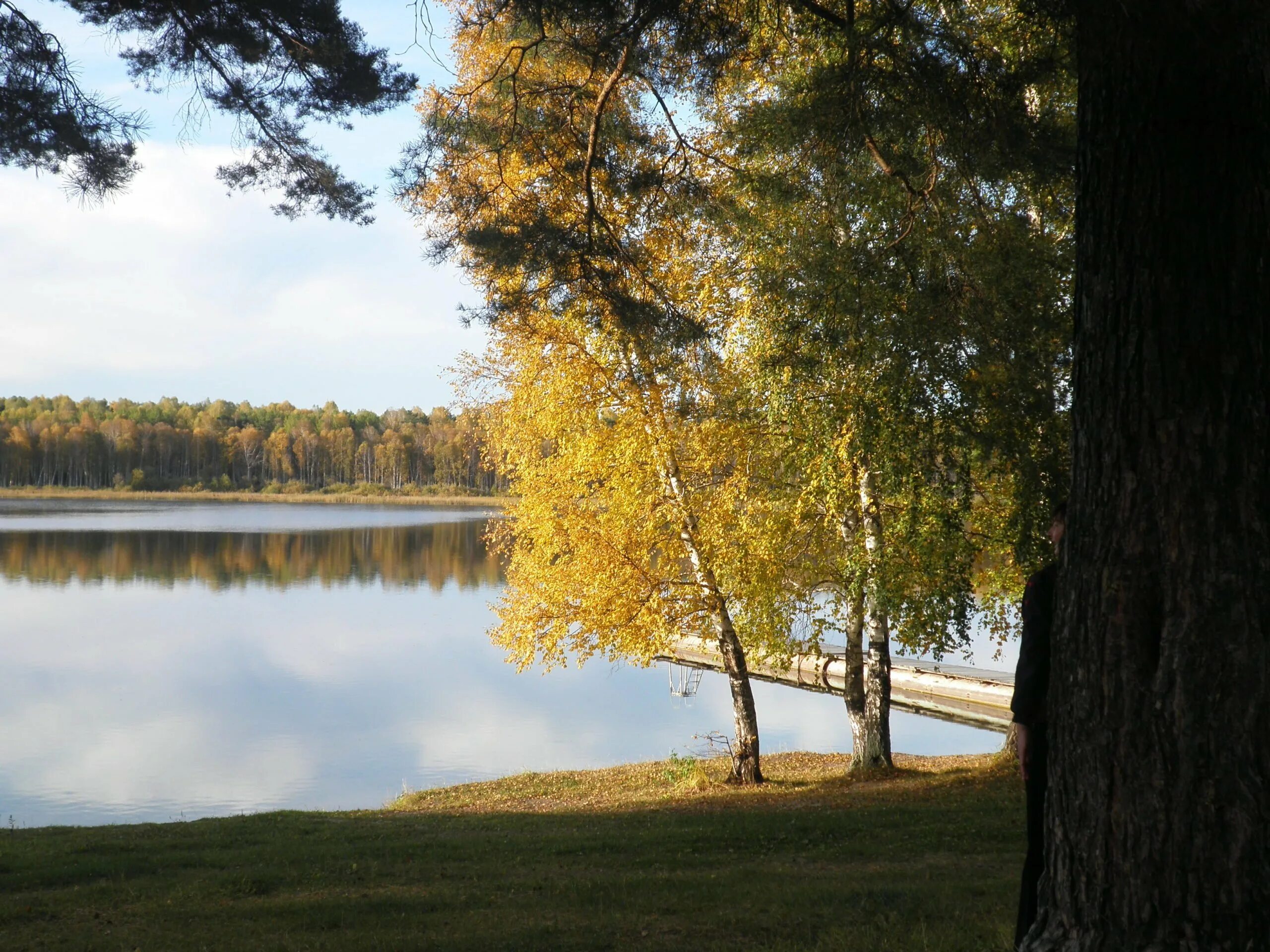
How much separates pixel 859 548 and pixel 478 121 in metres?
5.54

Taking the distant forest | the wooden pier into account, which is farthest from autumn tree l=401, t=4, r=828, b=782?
the distant forest

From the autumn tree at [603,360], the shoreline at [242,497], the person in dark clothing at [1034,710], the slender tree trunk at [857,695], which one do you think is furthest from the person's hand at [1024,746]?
the shoreline at [242,497]

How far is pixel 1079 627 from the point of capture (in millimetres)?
3213

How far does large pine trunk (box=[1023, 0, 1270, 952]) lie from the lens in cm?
294

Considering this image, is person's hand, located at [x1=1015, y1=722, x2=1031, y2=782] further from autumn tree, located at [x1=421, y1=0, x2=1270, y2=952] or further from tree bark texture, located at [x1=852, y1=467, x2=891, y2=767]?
tree bark texture, located at [x1=852, y1=467, x2=891, y2=767]

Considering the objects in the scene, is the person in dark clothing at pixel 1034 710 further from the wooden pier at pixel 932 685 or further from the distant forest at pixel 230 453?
the distant forest at pixel 230 453

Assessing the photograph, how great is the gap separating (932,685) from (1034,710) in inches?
700

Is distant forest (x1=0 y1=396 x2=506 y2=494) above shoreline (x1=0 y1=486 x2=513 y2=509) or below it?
above

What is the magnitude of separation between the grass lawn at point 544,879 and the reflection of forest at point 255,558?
1938 cm

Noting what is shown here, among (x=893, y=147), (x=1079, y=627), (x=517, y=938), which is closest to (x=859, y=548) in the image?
(x=893, y=147)

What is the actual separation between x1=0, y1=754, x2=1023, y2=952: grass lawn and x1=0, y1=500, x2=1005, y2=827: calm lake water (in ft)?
15.7

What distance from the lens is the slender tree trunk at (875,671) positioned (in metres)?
11.2

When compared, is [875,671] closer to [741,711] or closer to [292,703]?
[741,711]

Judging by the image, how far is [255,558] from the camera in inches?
1682
